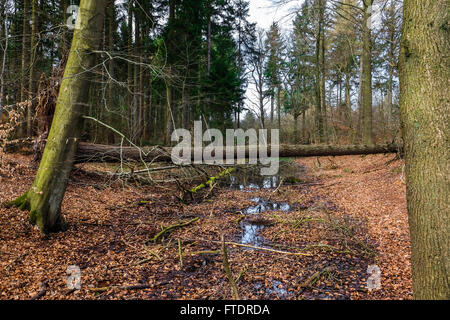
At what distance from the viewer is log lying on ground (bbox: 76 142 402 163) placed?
6729 millimetres

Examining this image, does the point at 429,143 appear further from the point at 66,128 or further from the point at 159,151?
the point at 159,151

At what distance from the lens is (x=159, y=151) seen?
7.09 m

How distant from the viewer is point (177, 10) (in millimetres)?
16984

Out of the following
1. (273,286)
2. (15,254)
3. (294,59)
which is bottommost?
(273,286)

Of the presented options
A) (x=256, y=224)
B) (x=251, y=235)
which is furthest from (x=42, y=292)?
(x=256, y=224)

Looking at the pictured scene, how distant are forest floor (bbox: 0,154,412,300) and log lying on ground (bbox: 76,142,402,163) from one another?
46.9 inches

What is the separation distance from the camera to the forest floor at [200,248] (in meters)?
3.44

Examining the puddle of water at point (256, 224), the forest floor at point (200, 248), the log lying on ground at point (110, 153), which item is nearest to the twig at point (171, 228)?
the forest floor at point (200, 248)

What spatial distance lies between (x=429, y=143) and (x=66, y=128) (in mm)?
5073

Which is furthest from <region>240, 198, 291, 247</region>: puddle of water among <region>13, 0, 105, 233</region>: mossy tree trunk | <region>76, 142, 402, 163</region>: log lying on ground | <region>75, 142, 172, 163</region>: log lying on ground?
<region>13, 0, 105, 233</region>: mossy tree trunk

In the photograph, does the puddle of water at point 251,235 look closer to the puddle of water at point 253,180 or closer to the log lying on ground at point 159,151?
the log lying on ground at point 159,151

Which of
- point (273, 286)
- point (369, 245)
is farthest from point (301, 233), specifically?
point (273, 286)
